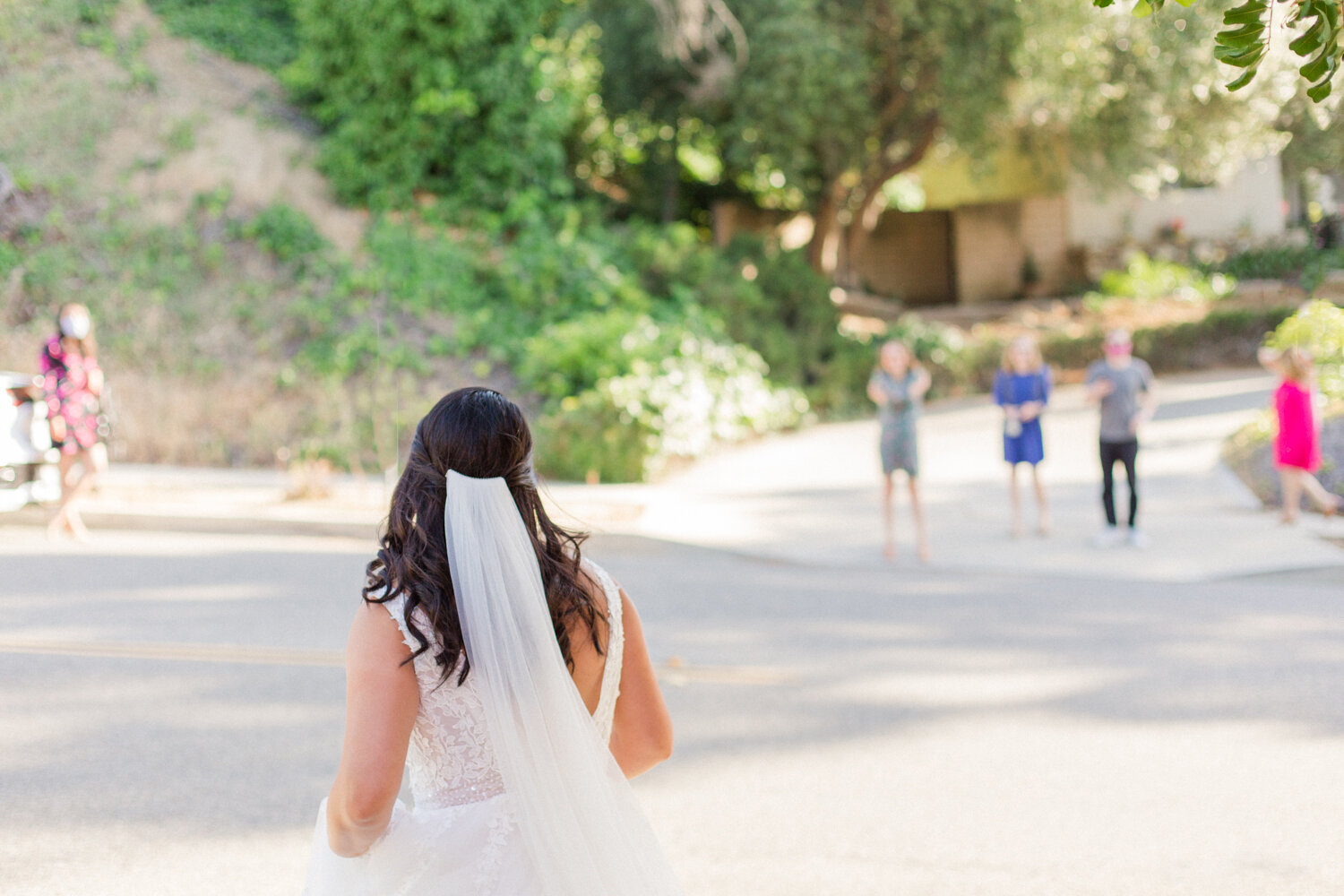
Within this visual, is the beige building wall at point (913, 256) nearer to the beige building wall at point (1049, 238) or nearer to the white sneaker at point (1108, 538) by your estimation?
the beige building wall at point (1049, 238)

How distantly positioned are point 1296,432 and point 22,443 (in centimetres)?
1060

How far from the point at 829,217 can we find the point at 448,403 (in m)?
22.7

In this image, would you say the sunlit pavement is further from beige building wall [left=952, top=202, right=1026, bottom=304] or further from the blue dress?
beige building wall [left=952, top=202, right=1026, bottom=304]

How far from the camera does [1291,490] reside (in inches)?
419

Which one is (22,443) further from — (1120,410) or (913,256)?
(913,256)

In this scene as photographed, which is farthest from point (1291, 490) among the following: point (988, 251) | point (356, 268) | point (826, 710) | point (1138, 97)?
point (988, 251)

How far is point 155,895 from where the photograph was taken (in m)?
4.02

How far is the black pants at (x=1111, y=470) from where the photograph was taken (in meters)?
10.1

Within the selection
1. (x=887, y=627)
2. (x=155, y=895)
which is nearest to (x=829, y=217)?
(x=887, y=627)

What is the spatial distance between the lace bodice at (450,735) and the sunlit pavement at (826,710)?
6.66ft

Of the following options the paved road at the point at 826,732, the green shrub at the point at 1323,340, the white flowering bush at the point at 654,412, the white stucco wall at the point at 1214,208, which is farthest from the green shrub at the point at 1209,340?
the paved road at the point at 826,732

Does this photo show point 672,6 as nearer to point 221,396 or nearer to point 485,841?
point 221,396

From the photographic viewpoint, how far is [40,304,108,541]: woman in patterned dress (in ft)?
31.8

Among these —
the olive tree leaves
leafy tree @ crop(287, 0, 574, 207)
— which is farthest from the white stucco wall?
the olive tree leaves
